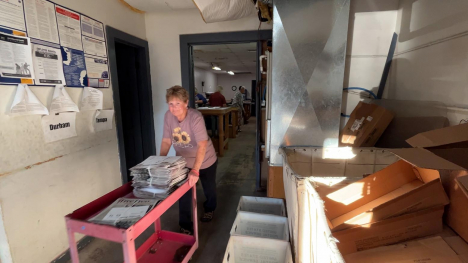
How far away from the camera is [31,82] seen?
4.94 feet

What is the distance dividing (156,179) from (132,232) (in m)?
0.40

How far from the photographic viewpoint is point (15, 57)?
141 centimetres

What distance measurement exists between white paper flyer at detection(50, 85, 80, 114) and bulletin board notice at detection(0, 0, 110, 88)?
0.06m

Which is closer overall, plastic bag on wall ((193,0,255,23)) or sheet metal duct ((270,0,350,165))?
sheet metal duct ((270,0,350,165))

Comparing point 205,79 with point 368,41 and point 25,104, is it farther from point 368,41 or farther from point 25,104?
point 25,104

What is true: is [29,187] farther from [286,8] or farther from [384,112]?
[384,112]

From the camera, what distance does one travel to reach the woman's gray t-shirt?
1739mm

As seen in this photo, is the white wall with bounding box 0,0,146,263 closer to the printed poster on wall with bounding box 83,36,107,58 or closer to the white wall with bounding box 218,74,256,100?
the printed poster on wall with bounding box 83,36,107,58

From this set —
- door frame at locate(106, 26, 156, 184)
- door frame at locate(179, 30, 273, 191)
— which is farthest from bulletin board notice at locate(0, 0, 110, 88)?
door frame at locate(179, 30, 273, 191)

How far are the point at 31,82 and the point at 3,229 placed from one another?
960 millimetres

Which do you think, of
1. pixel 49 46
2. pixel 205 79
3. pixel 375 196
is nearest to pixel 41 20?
pixel 49 46

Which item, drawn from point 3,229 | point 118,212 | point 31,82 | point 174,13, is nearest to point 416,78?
point 118,212

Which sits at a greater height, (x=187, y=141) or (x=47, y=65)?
(x=47, y=65)

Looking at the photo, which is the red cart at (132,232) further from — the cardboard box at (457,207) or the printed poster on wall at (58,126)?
the cardboard box at (457,207)
